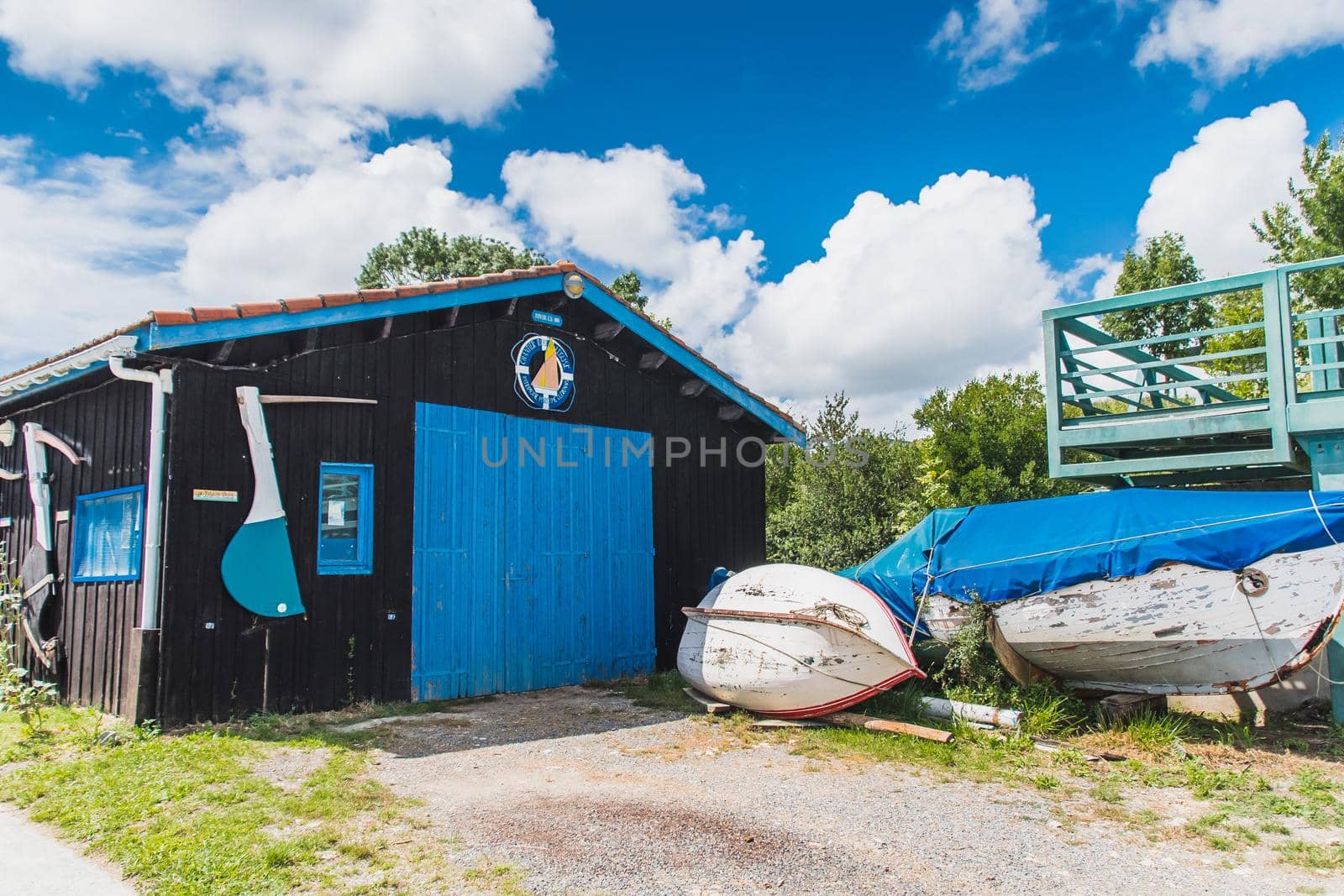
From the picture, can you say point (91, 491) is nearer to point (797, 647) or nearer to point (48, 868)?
point (48, 868)

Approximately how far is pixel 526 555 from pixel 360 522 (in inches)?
79.8

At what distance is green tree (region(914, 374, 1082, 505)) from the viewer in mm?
18391

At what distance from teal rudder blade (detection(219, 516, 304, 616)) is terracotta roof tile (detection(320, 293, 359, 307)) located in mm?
2112

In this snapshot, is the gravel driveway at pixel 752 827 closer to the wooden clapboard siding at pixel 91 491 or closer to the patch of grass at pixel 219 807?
the patch of grass at pixel 219 807

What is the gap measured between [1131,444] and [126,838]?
997cm

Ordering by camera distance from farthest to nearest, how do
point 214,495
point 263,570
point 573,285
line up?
point 573,285, point 263,570, point 214,495

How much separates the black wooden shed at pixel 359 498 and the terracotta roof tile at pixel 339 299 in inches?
1.6

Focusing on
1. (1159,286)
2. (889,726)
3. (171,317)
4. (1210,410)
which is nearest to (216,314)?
(171,317)

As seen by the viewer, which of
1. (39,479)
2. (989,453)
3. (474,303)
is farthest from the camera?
(989,453)

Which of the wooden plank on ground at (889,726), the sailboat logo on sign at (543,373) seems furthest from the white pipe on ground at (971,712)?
the sailboat logo on sign at (543,373)

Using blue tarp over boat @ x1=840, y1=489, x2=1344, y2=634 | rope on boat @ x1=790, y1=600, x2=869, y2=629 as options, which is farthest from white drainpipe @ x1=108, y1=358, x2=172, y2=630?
blue tarp over boat @ x1=840, y1=489, x2=1344, y2=634

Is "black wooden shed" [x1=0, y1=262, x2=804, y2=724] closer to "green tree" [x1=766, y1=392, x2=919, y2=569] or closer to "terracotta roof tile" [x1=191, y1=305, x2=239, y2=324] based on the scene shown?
"terracotta roof tile" [x1=191, y1=305, x2=239, y2=324]

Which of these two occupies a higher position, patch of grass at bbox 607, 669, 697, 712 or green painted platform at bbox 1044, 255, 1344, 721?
green painted platform at bbox 1044, 255, 1344, 721

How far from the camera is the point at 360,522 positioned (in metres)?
8.94
